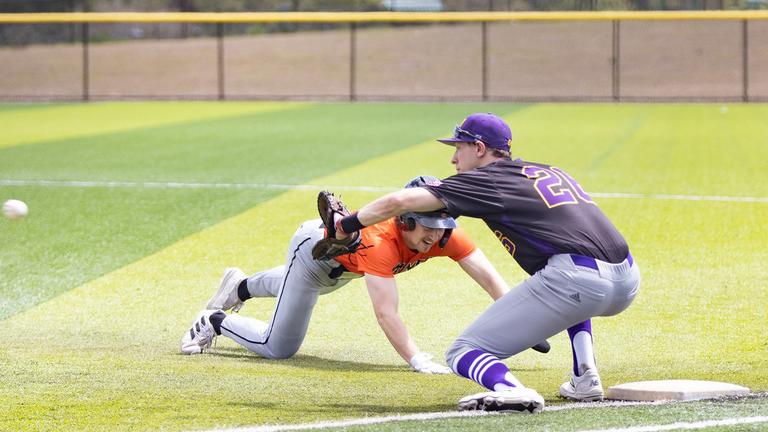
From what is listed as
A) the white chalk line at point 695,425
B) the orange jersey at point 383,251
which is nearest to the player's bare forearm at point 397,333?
the orange jersey at point 383,251

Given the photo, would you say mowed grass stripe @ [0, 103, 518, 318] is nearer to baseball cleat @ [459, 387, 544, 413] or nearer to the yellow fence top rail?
the yellow fence top rail

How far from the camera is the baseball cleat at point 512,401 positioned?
18.4ft

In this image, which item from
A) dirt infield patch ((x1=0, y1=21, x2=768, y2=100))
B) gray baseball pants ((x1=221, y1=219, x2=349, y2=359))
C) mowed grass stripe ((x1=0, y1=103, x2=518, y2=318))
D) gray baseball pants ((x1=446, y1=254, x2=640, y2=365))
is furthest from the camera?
dirt infield patch ((x1=0, y1=21, x2=768, y2=100))

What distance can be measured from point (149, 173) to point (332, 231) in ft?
34.8

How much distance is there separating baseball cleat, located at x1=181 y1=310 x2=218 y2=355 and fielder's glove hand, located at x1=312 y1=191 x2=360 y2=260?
1702 mm

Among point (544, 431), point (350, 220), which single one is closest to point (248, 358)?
point (350, 220)

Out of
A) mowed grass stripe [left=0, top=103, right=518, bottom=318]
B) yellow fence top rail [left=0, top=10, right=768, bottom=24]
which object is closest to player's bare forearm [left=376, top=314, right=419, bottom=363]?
mowed grass stripe [left=0, top=103, right=518, bottom=318]

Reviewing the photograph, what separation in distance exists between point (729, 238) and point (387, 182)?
16.5 feet

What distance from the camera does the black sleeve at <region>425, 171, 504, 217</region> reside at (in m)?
5.82

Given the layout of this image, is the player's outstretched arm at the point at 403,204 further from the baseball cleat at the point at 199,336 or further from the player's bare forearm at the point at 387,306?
the baseball cleat at the point at 199,336

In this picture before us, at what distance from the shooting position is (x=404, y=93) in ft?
132

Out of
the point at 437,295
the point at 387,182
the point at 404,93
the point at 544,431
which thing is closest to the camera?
the point at 544,431

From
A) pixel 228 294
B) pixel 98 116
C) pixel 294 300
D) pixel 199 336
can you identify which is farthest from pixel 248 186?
pixel 98 116

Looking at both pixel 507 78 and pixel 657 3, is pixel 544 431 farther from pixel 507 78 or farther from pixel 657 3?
pixel 657 3
